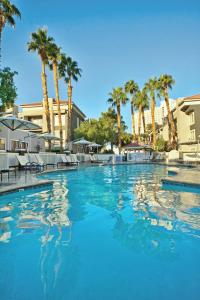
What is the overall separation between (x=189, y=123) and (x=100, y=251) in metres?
40.1

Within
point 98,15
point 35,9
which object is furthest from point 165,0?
point 35,9

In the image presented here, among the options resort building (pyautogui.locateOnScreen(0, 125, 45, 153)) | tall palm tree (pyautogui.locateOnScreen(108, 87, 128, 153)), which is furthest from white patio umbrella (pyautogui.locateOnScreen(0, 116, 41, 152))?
tall palm tree (pyautogui.locateOnScreen(108, 87, 128, 153))

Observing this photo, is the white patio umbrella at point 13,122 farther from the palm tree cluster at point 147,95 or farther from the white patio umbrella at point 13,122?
the palm tree cluster at point 147,95

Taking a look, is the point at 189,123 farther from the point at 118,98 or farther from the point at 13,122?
the point at 13,122

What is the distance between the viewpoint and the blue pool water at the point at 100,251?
2816mm

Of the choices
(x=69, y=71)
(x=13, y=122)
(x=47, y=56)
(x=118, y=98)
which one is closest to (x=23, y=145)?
(x=47, y=56)

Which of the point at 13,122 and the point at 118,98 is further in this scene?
the point at 118,98

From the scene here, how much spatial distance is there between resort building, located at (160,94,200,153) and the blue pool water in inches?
1186

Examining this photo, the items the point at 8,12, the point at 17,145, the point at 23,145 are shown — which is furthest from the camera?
the point at 23,145

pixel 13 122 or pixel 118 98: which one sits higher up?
pixel 118 98

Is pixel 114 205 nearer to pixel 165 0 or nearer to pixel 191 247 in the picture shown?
pixel 191 247

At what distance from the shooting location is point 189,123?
A: 40.8 m

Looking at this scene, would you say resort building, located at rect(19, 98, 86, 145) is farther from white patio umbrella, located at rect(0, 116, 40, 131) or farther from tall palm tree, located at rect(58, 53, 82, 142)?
white patio umbrella, located at rect(0, 116, 40, 131)

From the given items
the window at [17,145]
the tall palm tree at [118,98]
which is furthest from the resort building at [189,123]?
the window at [17,145]
